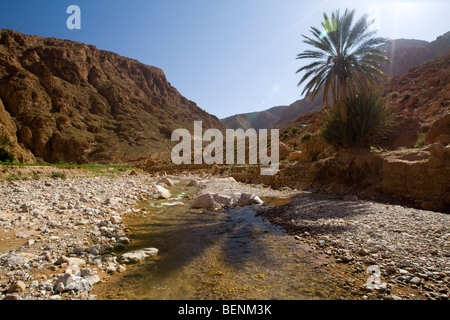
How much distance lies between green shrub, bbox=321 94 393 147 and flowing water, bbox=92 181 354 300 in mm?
8537

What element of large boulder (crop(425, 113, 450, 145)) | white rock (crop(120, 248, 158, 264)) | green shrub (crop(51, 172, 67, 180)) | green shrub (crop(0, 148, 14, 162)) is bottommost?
white rock (crop(120, 248, 158, 264))

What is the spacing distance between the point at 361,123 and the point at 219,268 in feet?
37.5

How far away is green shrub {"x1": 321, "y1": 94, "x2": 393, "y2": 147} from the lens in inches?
470

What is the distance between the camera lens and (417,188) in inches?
298

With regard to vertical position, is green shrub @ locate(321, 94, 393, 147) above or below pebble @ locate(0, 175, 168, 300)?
above

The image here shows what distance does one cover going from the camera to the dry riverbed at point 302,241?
2.98 m

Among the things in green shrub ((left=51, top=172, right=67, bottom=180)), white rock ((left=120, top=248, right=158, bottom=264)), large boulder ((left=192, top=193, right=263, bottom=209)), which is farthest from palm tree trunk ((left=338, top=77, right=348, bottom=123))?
green shrub ((left=51, top=172, right=67, bottom=180))

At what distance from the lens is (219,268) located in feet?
13.0

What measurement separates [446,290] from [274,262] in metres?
2.24

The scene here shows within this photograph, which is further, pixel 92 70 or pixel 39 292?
pixel 92 70

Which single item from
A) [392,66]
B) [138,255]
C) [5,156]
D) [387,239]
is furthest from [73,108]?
[392,66]

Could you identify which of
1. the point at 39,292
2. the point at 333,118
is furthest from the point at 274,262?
the point at 333,118

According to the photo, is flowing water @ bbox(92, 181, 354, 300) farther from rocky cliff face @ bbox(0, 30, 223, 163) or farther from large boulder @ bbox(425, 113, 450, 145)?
rocky cliff face @ bbox(0, 30, 223, 163)
